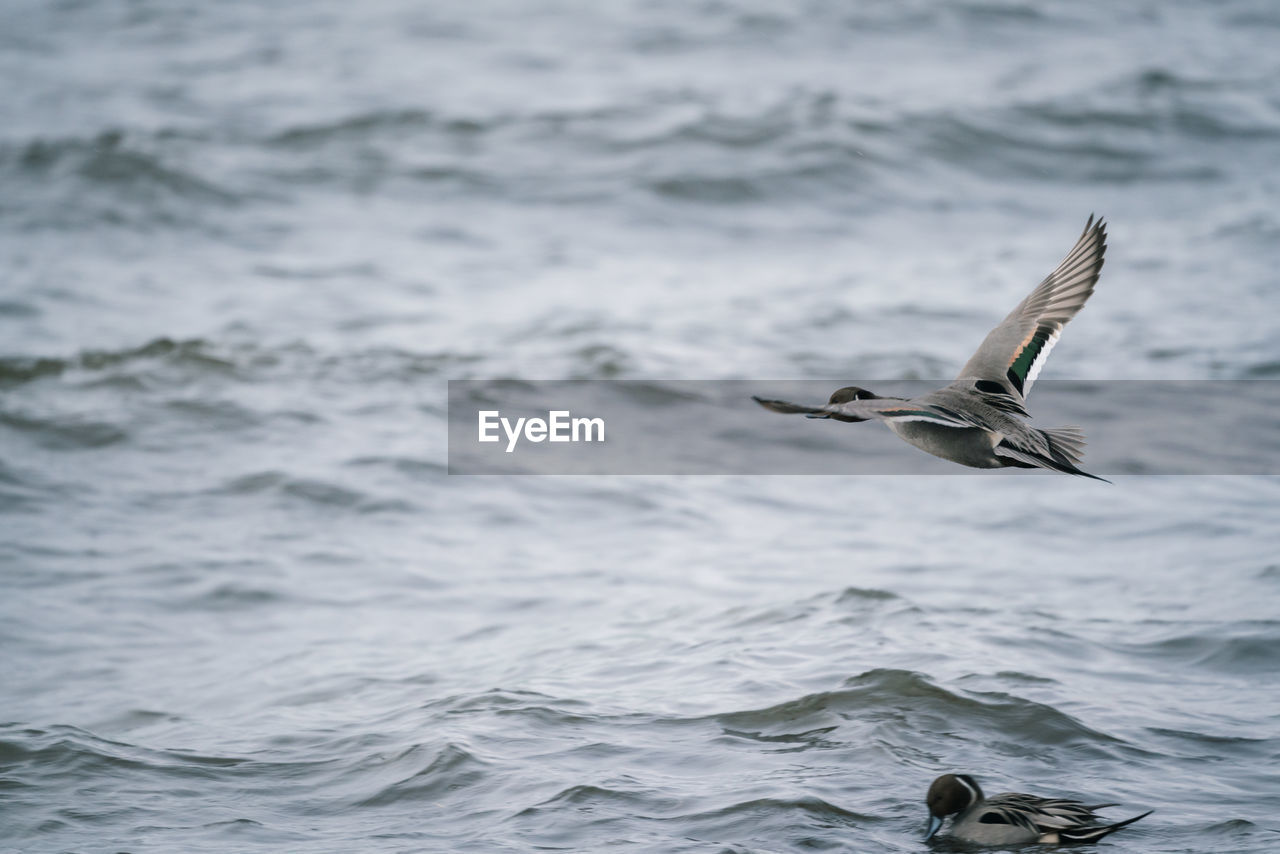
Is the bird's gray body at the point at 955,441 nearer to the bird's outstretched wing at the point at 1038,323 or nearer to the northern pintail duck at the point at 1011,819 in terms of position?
the bird's outstretched wing at the point at 1038,323

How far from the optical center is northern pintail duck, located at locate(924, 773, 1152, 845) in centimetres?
465

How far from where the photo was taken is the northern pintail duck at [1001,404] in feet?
9.85

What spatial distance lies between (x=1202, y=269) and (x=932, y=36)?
23.5 feet

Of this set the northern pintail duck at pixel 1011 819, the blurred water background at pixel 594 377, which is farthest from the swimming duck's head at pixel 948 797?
the blurred water background at pixel 594 377

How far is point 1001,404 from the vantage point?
11.3ft

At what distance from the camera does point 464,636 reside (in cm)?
709

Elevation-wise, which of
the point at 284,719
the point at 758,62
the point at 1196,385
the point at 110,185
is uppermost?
the point at 758,62

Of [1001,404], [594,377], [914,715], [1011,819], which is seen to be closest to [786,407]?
[1001,404]

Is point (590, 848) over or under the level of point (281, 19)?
under

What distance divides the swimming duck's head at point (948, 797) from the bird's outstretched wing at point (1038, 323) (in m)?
1.62

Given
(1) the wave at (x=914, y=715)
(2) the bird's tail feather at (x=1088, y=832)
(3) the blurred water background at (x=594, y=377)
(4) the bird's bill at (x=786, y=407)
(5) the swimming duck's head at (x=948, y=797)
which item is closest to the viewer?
(4) the bird's bill at (x=786, y=407)

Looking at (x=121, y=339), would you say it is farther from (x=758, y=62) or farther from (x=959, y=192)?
(x=758, y=62)

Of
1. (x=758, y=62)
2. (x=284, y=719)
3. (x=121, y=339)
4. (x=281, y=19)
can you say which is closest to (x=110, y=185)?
(x=121, y=339)

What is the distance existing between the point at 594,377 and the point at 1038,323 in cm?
689
